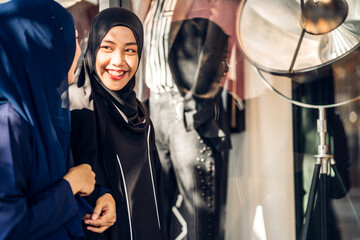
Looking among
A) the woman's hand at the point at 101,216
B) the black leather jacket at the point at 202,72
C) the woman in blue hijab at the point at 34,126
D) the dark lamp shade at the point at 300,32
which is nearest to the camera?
the woman in blue hijab at the point at 34,126

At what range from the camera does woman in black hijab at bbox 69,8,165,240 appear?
1.76 m

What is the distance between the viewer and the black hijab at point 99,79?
1818 mm

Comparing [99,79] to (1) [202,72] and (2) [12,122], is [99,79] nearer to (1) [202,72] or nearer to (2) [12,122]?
(1) [202,72]

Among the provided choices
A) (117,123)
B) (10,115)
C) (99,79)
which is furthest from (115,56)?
(10,115)

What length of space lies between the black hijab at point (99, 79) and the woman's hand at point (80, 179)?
0.42 metres

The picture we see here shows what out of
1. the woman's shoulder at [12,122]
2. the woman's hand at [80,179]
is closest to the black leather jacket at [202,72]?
the woman's hand at [80,179]

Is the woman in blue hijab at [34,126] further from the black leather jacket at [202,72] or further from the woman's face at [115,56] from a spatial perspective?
the black leather jacket at [202,72]

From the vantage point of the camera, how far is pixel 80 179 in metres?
1.37

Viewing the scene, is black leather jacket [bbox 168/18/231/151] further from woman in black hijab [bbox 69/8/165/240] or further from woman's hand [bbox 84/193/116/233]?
woman's hand [bbox 84/193/116/233]

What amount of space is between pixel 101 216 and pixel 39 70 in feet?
1.94

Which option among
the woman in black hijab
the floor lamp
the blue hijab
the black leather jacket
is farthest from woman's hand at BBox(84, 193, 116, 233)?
the floor lamp

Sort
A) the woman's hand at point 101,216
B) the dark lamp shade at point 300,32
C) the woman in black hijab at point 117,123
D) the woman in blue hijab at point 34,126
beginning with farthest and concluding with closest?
the dark lamp shade at point 300,32
the woman in black hijab at point 117,123
the woman's hand at point 101,216
the woman in blue hijab at point 34,126

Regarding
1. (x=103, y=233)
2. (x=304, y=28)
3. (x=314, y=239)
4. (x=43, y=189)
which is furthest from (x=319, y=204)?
(x=43, y=189)

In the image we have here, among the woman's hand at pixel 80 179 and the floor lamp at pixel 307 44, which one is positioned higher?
the floor lamp at pixel 307 44
